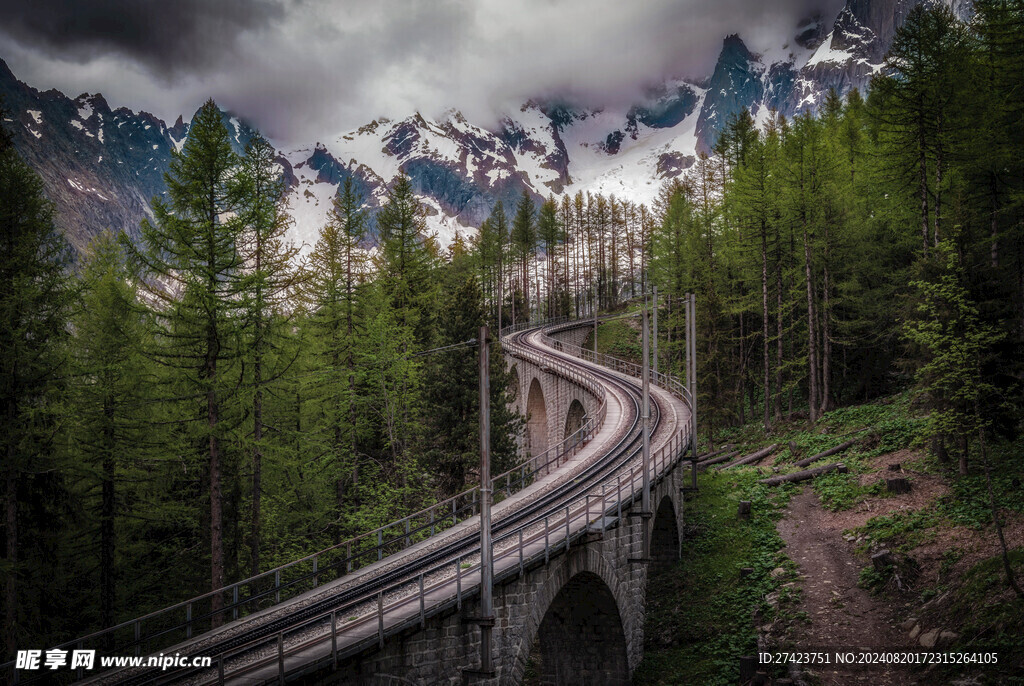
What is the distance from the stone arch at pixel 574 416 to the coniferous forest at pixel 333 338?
8.47 meters

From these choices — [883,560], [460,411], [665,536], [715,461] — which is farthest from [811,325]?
[460,411]

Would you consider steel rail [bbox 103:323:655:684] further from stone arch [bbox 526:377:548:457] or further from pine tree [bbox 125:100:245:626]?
stone arch [bbox 526:377:548:457]

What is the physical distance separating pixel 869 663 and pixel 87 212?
7763 inches

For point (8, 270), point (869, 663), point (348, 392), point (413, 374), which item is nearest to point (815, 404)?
point (869, 663)

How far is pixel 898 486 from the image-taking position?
64.1 ft

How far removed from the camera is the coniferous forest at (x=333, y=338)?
16.1m

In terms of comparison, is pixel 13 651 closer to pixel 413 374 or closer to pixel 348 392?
pixel 348 392

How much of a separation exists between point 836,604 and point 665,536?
846cm

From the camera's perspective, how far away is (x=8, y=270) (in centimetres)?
1575

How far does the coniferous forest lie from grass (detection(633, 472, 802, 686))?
6.86 meters

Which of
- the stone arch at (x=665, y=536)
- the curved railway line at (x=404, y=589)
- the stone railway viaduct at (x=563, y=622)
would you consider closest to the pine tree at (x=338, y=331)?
the curved railway line at (x=404, y=589)

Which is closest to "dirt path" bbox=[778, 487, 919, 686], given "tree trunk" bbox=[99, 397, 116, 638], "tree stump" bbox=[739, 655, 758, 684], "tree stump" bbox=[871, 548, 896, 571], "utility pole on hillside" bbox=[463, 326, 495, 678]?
"tree stump" bbox=[871, 548, 896, 571]

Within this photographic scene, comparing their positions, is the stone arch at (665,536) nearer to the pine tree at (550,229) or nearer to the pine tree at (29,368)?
the pine tree at (29,368)

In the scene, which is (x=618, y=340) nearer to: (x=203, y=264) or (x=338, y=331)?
(x=338, y=331)
